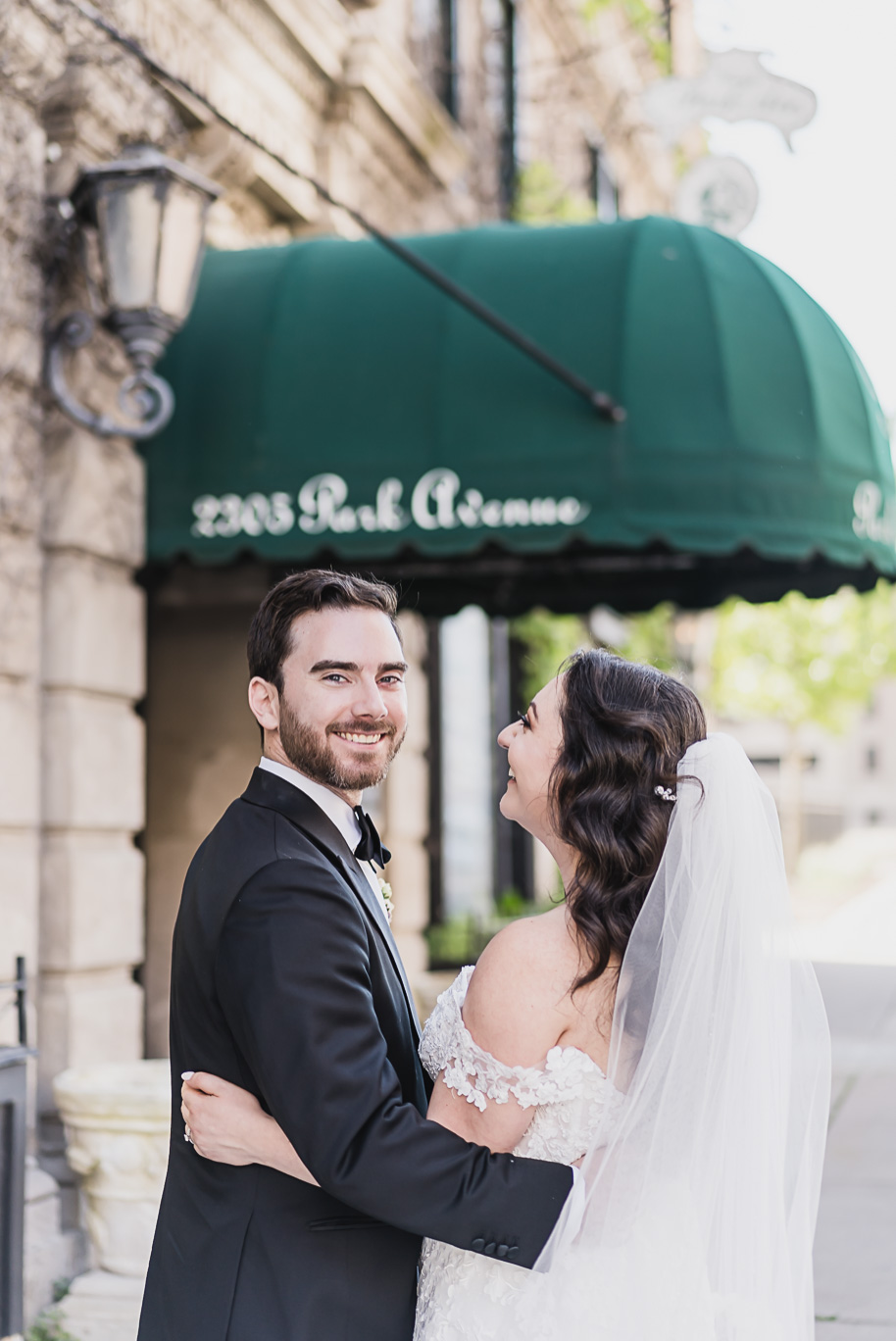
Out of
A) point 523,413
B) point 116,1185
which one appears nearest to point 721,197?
point 523,413

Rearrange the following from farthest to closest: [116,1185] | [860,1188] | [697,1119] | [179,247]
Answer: [860,1188], [179,247], [116,1185], [697,1119]

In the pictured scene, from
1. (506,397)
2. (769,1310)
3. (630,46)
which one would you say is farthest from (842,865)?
(769,1310)

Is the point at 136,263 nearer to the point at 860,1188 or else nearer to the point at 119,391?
the point at 119,391

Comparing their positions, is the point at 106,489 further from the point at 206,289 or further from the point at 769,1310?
the point at 769,1310

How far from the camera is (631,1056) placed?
245cm

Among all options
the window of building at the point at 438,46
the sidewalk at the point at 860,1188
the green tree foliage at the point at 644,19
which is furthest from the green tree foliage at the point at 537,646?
the green tree foliage at the point at 644,19

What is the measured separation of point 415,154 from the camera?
387 inches

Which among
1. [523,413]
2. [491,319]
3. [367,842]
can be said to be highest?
[491,319]

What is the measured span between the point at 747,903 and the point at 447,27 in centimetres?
1046

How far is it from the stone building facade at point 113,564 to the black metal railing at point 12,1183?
105 cm

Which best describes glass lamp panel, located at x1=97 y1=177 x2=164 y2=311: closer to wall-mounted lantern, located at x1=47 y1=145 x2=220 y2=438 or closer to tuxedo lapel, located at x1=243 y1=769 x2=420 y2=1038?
wall-mounted lantern, located at x1=47 y1=145 x2=220 y2=438

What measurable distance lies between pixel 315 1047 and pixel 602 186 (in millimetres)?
15858

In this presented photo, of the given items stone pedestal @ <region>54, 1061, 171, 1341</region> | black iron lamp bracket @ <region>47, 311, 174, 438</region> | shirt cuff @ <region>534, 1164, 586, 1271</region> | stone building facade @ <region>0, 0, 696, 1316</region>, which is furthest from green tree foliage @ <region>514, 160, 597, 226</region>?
shirt cuff @ <region>534, 1164, 586, 1271</region>

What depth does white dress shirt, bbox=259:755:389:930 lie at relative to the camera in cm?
257
